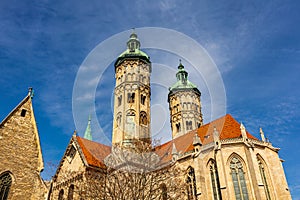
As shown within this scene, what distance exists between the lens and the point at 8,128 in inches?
985

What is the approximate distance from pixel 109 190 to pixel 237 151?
44.6 ft

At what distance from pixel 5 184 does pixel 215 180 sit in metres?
18.7

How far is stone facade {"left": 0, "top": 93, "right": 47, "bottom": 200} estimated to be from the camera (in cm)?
2323

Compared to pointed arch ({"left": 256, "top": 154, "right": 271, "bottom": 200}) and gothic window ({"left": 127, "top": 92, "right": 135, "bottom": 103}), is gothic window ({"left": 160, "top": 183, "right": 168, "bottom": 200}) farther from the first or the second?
gothic window ({"left": 127, "top": 92, "right": 135, "bottom": 103})

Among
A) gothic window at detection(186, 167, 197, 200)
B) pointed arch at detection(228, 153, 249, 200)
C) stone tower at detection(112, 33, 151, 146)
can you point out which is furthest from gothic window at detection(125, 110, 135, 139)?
pointed arch at detection(228, 153, 249, 200)

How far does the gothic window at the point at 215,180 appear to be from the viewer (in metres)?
22.7

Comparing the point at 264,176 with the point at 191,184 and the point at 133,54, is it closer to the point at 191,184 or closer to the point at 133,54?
the point at 191,184

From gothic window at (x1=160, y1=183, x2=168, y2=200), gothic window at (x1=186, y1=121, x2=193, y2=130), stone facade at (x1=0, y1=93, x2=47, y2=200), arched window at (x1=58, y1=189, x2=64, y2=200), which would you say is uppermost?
gothic window at (x1=186, y1=121, x2=193, y2=130)

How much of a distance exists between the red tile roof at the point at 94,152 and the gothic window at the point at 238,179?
11.9 metres

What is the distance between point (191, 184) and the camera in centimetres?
2452

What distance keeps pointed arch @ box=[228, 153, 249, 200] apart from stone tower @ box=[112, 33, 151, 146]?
56.0 ft

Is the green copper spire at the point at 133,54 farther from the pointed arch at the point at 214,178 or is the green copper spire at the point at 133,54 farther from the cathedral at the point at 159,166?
the pointed arch at the point at 214,178

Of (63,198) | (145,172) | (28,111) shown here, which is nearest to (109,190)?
(145,172)

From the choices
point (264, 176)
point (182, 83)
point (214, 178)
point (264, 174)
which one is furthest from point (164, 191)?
point (182, 83)
